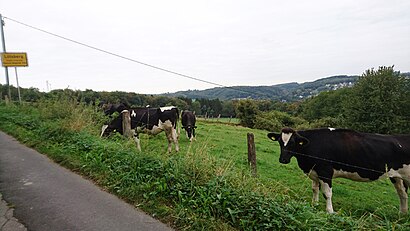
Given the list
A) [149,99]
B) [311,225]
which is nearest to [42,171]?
[311,225]

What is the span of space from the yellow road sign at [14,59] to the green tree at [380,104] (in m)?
30.9

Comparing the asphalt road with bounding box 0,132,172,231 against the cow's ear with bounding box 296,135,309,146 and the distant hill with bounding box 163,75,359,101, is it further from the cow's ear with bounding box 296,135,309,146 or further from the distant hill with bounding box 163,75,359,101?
the distant hill with bounding box 163,75,359,101

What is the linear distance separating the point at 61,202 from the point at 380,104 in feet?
106

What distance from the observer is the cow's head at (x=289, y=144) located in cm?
648

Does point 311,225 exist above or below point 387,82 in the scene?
below

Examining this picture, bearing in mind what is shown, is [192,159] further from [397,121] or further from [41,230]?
[397,121]

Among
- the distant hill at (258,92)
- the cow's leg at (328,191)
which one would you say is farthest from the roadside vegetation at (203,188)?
the distant hill at (258,92)

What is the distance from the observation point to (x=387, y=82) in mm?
30797

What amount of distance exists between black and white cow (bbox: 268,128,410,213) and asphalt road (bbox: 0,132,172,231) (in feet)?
12.8

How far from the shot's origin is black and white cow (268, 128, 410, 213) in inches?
237

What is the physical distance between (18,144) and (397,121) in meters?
31.8

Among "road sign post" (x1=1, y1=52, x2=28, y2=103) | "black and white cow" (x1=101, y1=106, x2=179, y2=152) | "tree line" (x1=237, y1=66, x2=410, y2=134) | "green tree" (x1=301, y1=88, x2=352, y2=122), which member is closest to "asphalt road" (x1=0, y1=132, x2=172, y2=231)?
"black and white cow" (x1=101, y1=106, x2=179, y2=152)

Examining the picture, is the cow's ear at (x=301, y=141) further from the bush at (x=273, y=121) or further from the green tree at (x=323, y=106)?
the green tree at (x=323, y=106)

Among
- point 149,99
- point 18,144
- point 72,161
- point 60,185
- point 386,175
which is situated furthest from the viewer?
point 149,99
